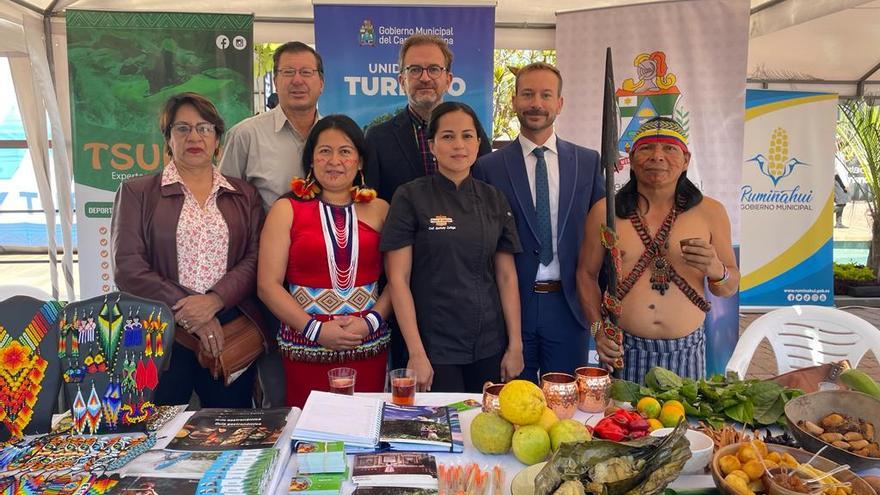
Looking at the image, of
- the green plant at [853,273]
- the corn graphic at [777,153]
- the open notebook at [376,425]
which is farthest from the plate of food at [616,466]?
the green plant at [853,273]

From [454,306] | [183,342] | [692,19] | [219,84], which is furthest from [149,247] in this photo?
[692,19]

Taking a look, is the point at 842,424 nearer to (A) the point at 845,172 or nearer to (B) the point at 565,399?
(B) the point at 565,399

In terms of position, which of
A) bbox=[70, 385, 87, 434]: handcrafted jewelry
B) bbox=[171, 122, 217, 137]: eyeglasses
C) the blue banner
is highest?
the blue banner

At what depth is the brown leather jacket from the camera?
7.68 feet

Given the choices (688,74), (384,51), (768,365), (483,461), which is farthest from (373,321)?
(768,365)

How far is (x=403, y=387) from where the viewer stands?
1829 mm

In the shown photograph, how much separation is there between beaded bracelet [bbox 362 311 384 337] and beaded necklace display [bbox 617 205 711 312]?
0.95 metres

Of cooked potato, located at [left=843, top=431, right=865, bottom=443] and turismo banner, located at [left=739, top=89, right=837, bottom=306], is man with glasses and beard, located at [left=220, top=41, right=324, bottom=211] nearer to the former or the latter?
cooked potato, located at [left=843, top=431, right=865, bottom=443]

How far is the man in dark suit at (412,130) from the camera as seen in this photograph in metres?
2.90

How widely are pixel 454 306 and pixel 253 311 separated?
84 centimetres

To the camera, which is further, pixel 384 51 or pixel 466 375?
pixel 384 51

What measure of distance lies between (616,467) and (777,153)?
6.42 m

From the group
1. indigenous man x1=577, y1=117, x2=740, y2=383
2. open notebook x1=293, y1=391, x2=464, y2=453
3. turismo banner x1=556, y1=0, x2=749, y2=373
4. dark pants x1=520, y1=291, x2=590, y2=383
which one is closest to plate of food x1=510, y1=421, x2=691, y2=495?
open notebook x1=293, y1=391, x2=464, y2=453

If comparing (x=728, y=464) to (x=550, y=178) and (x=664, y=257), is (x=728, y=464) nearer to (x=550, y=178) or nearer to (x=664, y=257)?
(x=664, y=257)
